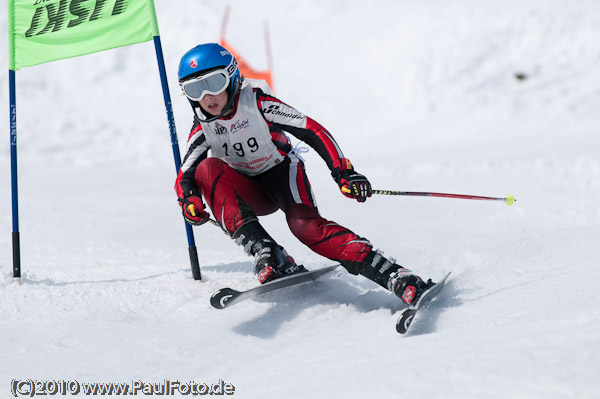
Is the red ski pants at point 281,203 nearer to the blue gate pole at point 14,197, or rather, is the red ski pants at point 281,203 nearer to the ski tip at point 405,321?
the ski tip at point 405,321

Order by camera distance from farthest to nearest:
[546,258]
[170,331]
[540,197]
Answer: [540,197]
[546,258]
[170,331]

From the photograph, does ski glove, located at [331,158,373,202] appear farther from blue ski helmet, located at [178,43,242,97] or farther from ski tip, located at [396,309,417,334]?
blue ski helmet, located at [178,43,242,97]

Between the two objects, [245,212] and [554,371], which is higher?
[245,212]

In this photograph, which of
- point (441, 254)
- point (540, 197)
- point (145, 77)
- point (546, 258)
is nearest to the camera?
point (546, 258)

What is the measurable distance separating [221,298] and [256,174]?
1.08 m

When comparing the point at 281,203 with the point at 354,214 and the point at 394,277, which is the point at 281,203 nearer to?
the point at 394,277

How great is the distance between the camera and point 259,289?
357 cm

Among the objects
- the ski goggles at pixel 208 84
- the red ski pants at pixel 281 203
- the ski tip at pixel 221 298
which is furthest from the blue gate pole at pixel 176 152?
the ski tip at pixel 221 298

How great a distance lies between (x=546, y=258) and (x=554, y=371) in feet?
8.24

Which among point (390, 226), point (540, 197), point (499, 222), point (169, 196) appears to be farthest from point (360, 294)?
point (169, 196)

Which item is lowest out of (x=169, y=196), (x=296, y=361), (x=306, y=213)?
(x=296, y=361)

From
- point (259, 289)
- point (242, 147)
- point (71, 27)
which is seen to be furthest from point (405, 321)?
point (71, 27)

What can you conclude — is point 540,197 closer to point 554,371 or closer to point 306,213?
point 306,213

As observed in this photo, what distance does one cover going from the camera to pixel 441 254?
4969 millimetres
